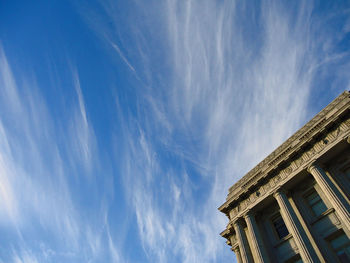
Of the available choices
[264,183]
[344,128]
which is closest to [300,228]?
[264,183]

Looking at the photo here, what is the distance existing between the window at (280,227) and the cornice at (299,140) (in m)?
3.74

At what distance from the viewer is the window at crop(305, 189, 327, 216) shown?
1955 centimetres

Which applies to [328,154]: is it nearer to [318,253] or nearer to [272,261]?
[318,253]

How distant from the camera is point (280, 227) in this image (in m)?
22.1

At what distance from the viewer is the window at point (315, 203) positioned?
64.1 ft

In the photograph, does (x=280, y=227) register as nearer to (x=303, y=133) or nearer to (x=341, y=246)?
(x=341, y=246)

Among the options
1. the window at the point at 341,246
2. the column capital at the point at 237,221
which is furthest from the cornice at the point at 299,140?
the window at the point at 341,246

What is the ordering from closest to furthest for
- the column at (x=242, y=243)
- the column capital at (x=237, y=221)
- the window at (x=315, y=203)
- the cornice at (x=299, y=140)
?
the window at (x=315, y=203), the cornice at (x=299, y=140), the column at (x=242, y=243), the column capital at (x=237, y=221)

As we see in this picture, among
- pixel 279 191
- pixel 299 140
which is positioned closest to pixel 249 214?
pixel 279 191

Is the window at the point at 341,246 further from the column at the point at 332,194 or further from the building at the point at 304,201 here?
the column at the point at 332,194

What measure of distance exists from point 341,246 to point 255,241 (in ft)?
20.9

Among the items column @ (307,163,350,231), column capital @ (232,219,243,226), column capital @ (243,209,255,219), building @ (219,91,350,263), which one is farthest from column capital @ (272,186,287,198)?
column capital @ (232,219,243,226)

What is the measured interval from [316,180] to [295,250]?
5745mm

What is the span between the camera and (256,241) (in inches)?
822
